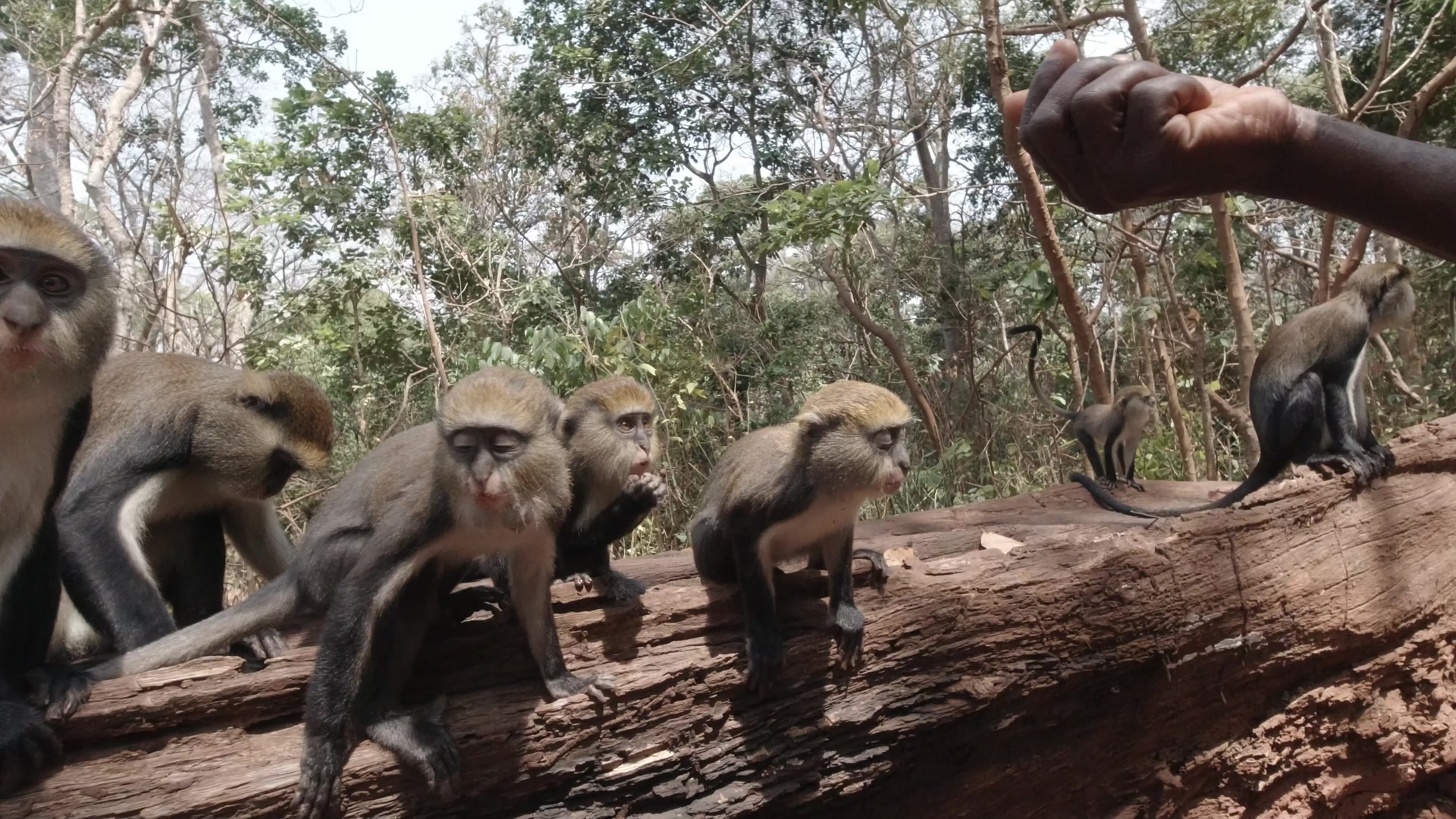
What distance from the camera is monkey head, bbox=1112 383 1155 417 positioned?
8.27 metres

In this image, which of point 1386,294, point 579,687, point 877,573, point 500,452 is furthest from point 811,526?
point 1386,294

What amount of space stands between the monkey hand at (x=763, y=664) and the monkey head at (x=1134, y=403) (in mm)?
6064

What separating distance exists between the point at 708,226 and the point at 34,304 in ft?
33.8

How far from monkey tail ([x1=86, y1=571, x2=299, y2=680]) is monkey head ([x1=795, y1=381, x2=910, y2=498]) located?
6.17 feet

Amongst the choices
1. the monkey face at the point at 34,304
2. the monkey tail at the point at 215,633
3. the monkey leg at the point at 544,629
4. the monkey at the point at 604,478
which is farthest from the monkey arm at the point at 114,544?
the monkey leg at the point at 544,629

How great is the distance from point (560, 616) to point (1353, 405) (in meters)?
5.08

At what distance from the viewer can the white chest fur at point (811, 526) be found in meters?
3.51

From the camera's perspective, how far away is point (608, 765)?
3008 mm

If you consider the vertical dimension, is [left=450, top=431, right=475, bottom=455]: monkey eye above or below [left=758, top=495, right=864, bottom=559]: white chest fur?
above

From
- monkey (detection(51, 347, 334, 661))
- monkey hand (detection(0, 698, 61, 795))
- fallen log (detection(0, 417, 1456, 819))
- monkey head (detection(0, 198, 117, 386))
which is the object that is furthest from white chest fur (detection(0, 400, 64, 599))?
monkey (detection(51, 347, 334, 661))

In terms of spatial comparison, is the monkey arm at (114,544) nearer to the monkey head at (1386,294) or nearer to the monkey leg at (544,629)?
the monkey leg at (544,629)

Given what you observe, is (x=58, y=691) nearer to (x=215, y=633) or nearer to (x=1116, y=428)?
(x=215, y=633)

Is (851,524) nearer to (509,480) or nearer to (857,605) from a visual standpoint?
(857,605)

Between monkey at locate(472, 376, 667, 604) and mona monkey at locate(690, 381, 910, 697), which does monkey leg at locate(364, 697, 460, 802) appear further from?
mona monkey at locate(690, 381, 910, 697)
